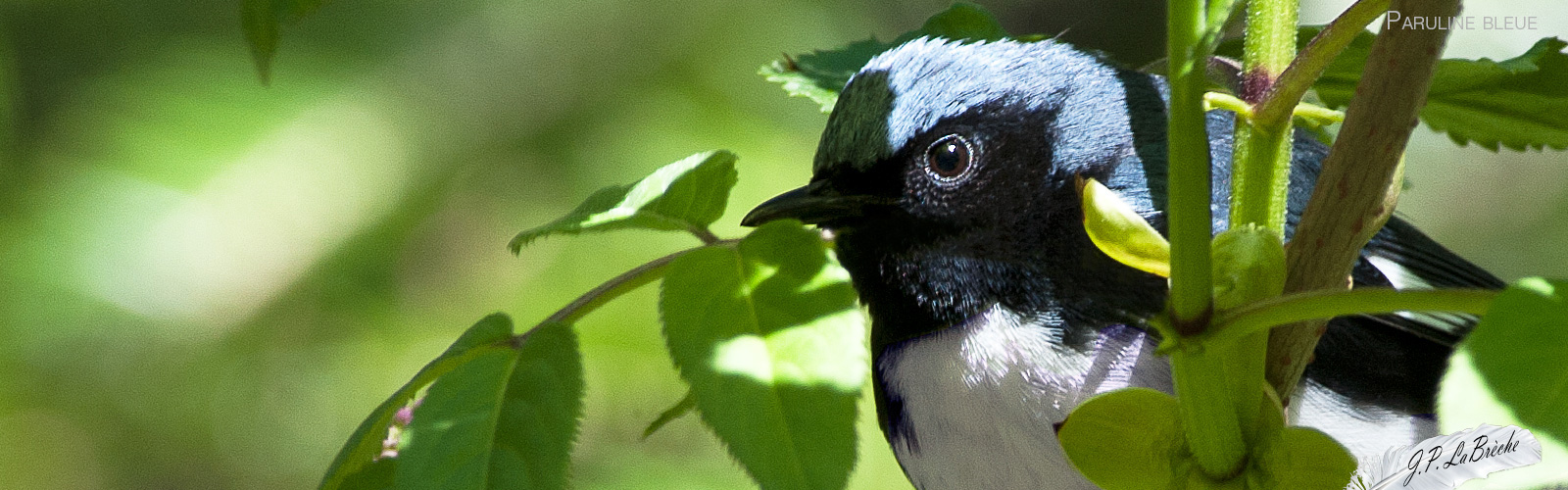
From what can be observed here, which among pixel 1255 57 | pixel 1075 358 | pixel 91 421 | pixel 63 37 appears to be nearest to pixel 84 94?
pixel 63 37

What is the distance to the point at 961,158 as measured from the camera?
1632 mm

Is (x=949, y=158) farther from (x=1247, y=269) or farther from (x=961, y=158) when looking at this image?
(x=1247, y=269)

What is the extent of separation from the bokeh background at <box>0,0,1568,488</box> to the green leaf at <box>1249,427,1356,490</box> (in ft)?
10.8

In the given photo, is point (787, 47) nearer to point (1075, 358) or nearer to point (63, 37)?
point (63, 37)

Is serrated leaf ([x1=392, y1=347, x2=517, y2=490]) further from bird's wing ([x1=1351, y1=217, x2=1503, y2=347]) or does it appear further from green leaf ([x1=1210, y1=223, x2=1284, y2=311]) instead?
bird's wing ([x1=1351, y1=217, x2=1503, y2=347])

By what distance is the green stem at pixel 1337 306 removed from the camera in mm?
743

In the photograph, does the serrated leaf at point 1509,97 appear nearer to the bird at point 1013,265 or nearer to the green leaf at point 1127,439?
the bird at point 1013,265

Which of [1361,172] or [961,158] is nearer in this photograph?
[1361,172]

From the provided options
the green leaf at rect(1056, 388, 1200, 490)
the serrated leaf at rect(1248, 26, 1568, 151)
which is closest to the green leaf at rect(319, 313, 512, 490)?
the green leaf at rect(1056, 388, 1200, 490)

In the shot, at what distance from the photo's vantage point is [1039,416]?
4.84 feet

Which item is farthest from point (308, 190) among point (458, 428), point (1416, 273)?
point (458, 428)

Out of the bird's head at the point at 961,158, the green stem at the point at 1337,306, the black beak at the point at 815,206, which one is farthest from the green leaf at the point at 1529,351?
the black beak at the point at 815,206

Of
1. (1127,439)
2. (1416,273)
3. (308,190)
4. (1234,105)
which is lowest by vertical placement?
(308,190)

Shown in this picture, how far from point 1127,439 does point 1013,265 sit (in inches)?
24.6
